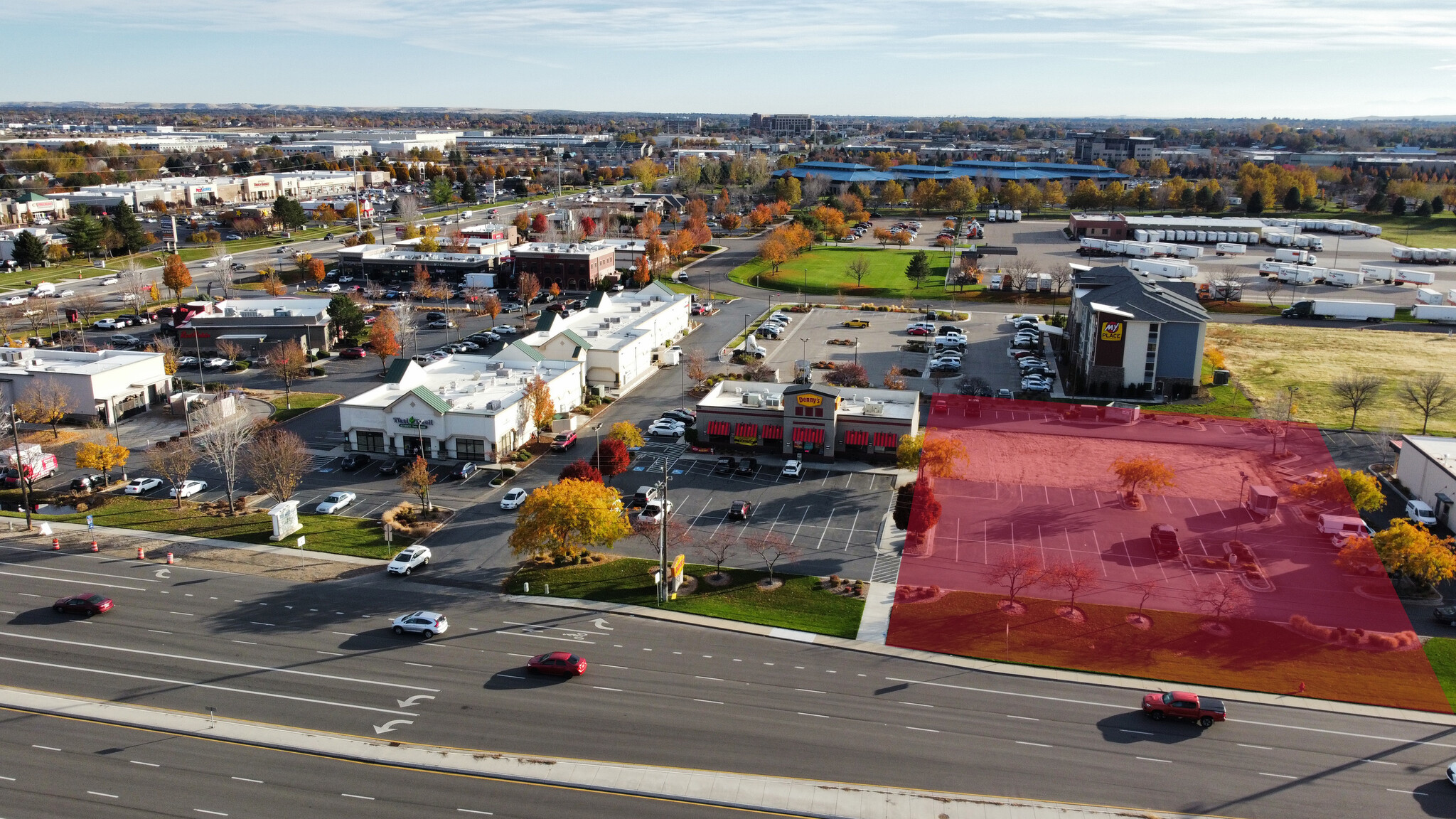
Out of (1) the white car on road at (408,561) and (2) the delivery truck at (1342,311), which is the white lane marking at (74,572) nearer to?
(1) the white car on road at (408,561)

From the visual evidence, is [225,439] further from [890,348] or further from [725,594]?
[890,348]

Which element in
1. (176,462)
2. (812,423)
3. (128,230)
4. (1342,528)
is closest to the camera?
(1342,528)

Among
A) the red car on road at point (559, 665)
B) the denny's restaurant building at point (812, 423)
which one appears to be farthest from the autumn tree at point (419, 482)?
the denny's restaurant building at point (812, 423)

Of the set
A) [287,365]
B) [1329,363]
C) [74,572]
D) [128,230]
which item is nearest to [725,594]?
[74,572]

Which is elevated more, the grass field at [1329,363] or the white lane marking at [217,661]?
the grass field at [1329,363]

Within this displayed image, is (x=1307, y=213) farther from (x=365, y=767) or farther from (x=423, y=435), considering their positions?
(x=365, y=767)

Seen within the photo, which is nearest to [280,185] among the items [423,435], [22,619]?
[423,435]
